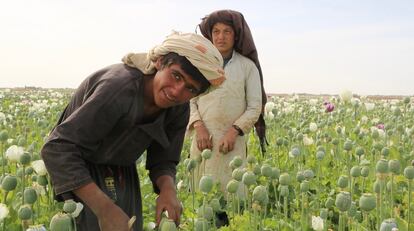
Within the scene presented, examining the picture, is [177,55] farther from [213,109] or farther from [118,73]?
[213,109]

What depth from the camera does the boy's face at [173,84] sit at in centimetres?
203

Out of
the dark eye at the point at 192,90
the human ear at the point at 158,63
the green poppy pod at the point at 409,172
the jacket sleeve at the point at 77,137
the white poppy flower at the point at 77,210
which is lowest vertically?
the green poppy pod at the point at 409,172

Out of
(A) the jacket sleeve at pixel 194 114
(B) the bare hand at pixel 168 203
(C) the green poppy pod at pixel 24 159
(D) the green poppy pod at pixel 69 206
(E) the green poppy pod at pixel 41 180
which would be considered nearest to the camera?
(D) the green poppy pod at pixel 69 206

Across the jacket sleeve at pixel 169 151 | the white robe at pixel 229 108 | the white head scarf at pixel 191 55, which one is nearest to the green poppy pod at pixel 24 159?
the jacket sleeve at pixel 169 151

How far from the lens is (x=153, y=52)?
83.5 inches

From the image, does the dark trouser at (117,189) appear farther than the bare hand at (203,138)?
No

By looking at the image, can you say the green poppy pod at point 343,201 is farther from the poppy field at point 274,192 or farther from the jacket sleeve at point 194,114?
the jacket sleeve at point 194,114

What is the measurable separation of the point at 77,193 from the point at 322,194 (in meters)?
2.26

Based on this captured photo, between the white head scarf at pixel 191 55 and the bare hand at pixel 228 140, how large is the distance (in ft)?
4.72

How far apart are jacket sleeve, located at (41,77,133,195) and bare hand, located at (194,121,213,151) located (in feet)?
5.40

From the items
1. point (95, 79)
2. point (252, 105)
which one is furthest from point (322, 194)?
point (95, 79)

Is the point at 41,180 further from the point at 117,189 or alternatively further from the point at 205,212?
the point at 205,212

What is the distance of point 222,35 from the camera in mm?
3521

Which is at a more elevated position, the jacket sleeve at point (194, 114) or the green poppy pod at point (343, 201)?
the jacket sleeve at point (194, 114)
